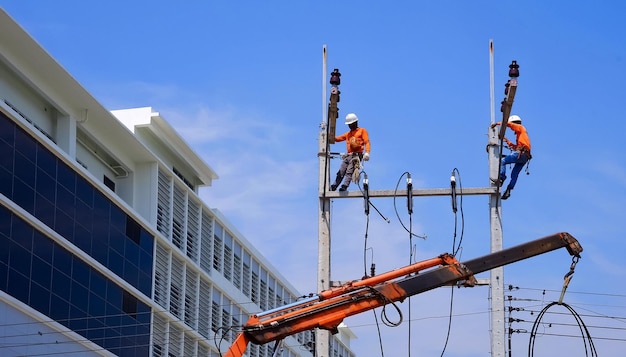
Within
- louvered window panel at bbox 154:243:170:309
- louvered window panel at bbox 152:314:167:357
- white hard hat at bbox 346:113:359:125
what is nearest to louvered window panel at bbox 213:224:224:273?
louvered window panel at bbox 154:243:170:309

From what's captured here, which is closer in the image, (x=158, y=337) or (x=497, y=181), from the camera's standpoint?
(x=497, y=181)

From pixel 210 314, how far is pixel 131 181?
335 inches

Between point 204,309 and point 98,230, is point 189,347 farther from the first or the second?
point 98,230

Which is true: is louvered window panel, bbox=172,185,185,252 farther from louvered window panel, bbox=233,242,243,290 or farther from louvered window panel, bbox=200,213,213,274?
louvered window panel, bbox=233,242,243,290

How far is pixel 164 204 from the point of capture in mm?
56062

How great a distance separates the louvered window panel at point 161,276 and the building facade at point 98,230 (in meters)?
0.05

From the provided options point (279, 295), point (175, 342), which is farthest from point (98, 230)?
point (279, 295)

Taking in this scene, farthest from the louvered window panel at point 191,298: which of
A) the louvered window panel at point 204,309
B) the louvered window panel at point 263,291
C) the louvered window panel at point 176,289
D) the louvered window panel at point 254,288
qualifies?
the louvered window panel at point 263,291

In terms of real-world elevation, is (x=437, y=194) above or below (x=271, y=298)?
below

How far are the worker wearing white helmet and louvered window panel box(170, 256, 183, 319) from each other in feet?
84.6

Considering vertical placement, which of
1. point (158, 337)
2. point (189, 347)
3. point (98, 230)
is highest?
point (98, 230)

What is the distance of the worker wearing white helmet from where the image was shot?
3164cm

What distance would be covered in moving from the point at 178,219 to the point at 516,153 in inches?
1079

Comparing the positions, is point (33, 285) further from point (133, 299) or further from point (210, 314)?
point (210, 314)
